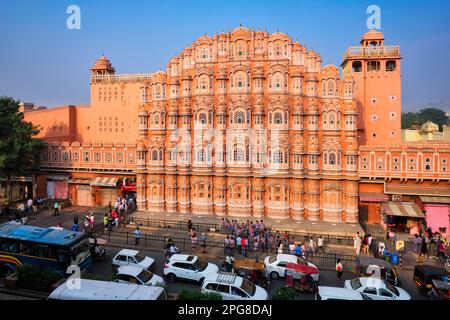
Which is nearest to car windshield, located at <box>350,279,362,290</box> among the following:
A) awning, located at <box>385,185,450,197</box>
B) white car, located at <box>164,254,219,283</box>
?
white car, located at <box>164,254,219,283</box>

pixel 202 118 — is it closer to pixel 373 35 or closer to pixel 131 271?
pixel 131 271

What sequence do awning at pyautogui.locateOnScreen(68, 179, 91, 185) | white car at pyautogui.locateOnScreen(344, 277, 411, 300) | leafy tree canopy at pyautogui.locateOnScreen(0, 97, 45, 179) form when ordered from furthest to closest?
1. awning at pyautogui.locateOnScreen(68, 179, 91, 185)
2. leafy tree canopy at pyautogui.locateOnScreen(0, 97, 45, 179)
3. white car at pyautogui.locateOnScreen(344, 277, 411, 300)

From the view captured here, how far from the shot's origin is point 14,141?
3625 cm

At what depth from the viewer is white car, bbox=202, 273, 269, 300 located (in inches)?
617

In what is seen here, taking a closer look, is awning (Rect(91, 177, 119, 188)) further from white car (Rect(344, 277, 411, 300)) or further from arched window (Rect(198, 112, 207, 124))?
white car (Rect(344, 277, 411, 300))

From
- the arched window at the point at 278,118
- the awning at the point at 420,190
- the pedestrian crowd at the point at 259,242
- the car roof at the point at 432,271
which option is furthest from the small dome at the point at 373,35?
the car roof at the point at 432,271

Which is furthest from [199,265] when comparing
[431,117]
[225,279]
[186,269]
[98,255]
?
[431,117]

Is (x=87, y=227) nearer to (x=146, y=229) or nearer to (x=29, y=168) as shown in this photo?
(x=146, y=229)

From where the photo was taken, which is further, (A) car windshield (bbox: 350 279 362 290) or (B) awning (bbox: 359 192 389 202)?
(B) awning (bbox: 359 192 389 202)

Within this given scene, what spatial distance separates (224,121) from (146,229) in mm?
13997

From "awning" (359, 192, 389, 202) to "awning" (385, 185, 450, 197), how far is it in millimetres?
750

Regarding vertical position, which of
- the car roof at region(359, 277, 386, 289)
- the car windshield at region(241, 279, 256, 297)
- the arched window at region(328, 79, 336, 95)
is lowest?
the car roof at region(359, 277, 386, 289)

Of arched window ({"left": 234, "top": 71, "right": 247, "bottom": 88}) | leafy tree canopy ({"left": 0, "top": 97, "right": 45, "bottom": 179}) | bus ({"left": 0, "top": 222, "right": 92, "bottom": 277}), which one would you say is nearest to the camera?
bus ({"left": 0, "top": 222, "right": 92, "bottom": 277})

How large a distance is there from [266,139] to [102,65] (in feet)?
106
